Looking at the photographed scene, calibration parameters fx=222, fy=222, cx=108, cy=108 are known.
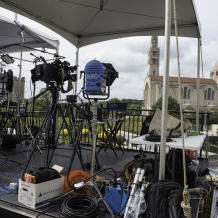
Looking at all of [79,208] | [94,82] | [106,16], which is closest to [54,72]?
[94,82]

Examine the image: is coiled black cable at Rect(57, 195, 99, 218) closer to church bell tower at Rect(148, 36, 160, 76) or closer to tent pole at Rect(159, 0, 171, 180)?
tent pole at Rect(159, 0, 171, 180)

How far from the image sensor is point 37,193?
6.14 feet

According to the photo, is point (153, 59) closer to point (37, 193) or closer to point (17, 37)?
point (17, 37)

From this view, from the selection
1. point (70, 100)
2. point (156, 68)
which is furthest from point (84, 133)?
point (156, 68)

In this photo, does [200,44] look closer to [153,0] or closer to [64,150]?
[153,0]

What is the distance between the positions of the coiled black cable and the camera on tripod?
1.40 metres

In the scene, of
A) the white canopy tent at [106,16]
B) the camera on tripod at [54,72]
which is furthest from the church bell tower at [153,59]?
the camera on tripod at [54,72]

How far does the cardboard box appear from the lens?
1860 millimetres

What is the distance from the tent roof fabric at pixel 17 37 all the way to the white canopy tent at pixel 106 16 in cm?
94

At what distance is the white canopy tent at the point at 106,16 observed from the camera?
3.70 meters

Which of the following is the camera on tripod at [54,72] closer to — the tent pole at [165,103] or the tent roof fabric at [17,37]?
the tent pole at [165,103]

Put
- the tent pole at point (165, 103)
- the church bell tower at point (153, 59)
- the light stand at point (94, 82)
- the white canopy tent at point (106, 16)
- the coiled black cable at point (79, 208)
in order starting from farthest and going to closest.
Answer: the church bell tower at point (153, 59) → the white canopy tent at point (106, 16) → the light stand at point (94, 82) → the tent pole at point (165, 103) → the coiled black cable at point (79, 208)

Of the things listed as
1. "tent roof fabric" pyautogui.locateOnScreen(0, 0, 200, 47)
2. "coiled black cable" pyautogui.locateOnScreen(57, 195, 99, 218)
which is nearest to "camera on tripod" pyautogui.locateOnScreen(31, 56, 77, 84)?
"coiled black cable" pyautogui.locateOnScreen(57, 195, 99, 218)

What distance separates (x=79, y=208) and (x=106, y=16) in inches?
139
